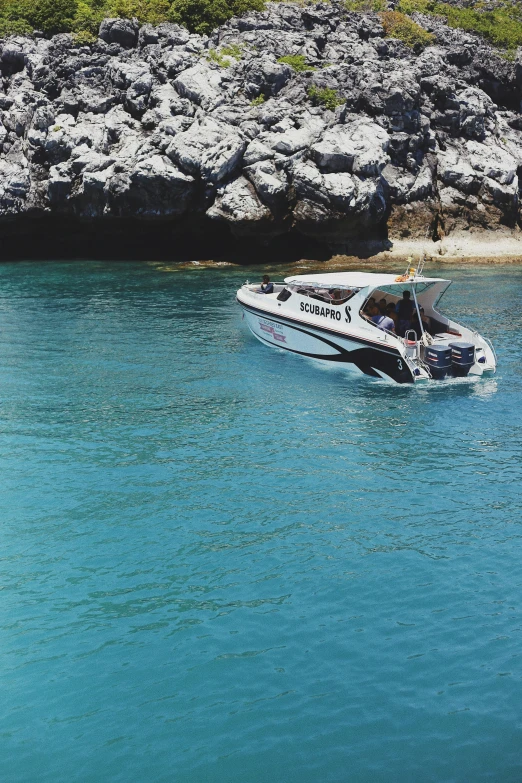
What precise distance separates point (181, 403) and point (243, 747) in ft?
41.3

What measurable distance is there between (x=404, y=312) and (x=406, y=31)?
40268mm

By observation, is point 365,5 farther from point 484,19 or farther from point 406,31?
point 484,19

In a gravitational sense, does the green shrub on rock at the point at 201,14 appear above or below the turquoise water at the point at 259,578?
above

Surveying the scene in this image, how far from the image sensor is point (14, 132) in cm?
4888

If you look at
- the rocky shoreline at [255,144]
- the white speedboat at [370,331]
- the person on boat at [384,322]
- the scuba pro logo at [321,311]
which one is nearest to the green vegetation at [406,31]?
the rocky shoreline at [255,144]

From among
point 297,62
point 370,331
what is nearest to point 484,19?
point 297,62

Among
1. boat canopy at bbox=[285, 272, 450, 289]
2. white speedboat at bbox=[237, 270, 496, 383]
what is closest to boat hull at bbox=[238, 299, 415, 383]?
white speedboat at bbox=[237, 270, 496, 383]

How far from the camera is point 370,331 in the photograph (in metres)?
22.4

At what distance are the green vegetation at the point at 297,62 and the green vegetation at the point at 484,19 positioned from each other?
15.3m

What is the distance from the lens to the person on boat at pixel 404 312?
22906 millimetres

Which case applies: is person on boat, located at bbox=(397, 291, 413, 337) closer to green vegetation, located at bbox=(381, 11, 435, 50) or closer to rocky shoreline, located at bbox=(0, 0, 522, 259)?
rocky shoreline, located at bbox=(0, 0, 522, 259)

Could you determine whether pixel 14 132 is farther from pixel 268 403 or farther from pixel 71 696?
pixel 71 696

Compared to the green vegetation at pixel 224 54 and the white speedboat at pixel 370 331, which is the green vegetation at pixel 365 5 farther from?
the white speedboat at pixel 370 331

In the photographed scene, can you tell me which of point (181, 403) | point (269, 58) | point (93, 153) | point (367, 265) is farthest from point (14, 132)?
point (181, 403)
